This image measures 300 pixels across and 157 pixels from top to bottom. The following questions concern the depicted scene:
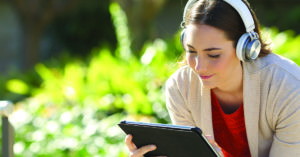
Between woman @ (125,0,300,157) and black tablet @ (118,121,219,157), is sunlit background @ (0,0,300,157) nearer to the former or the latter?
Answer: woman @ (125,0,300,157)

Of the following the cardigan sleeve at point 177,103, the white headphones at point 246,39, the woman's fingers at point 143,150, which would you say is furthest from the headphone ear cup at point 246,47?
the woman's fingers at point 143,150

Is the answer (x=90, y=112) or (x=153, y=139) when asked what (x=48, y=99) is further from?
(x=153, y=139)

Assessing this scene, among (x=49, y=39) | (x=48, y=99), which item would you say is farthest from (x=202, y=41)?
(x=49, y=39)

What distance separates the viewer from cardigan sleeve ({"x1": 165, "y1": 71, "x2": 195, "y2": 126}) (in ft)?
8.84

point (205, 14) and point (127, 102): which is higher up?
point (127, 102)

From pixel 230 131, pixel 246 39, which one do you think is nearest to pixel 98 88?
pixel 230 131

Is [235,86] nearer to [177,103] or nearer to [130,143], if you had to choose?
[177,103]

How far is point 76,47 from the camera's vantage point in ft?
44.3

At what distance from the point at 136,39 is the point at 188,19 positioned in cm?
516

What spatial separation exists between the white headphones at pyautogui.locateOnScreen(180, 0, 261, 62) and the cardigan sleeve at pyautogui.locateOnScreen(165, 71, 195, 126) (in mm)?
494

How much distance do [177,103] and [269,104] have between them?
1.69ft

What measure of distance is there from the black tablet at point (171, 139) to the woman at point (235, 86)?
0.05 meters

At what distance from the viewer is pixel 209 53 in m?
2.28

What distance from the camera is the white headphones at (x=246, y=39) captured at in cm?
225
